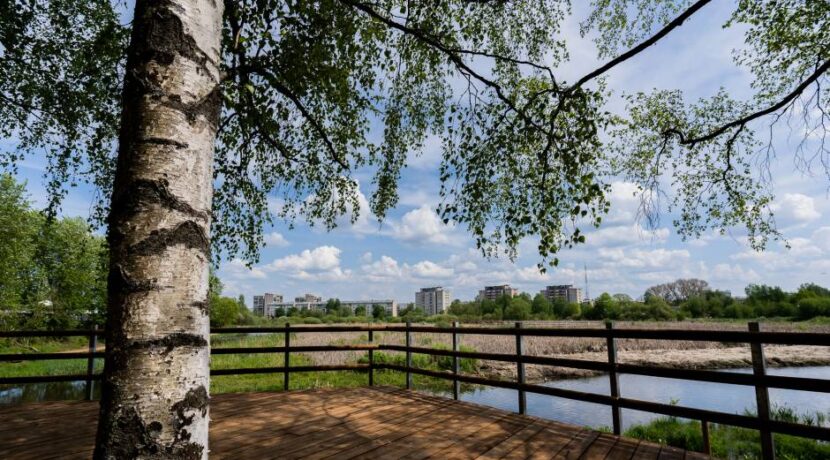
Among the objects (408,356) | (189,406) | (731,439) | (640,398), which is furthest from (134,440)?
(640,398)

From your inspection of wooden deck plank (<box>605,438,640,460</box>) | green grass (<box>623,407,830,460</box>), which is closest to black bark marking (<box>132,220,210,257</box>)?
wooden deck plank (<box>605,438,640,460</box>)

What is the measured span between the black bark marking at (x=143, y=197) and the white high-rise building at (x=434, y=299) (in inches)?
6984

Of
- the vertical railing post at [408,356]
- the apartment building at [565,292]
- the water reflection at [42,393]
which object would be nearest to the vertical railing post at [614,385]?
the vertical railing post at [408,356]

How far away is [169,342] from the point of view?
1097mm

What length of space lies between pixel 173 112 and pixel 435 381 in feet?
46.7

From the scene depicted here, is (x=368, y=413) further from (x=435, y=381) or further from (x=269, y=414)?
(x=435, y=381)

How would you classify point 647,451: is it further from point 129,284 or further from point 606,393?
point 606,393

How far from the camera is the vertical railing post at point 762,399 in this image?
379cm

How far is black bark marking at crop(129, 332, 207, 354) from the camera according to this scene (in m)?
1.07

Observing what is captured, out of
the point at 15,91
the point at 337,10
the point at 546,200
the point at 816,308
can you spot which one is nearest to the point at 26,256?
the point at 15,91

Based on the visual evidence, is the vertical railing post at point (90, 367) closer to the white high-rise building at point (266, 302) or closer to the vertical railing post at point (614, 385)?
the vertical railing post at point (614, 385)

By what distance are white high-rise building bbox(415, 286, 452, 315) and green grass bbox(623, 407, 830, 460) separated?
169 m

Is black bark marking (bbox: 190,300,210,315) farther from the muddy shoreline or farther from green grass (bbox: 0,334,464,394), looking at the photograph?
the muddy shoreline

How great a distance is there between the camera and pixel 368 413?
571 centimetres
